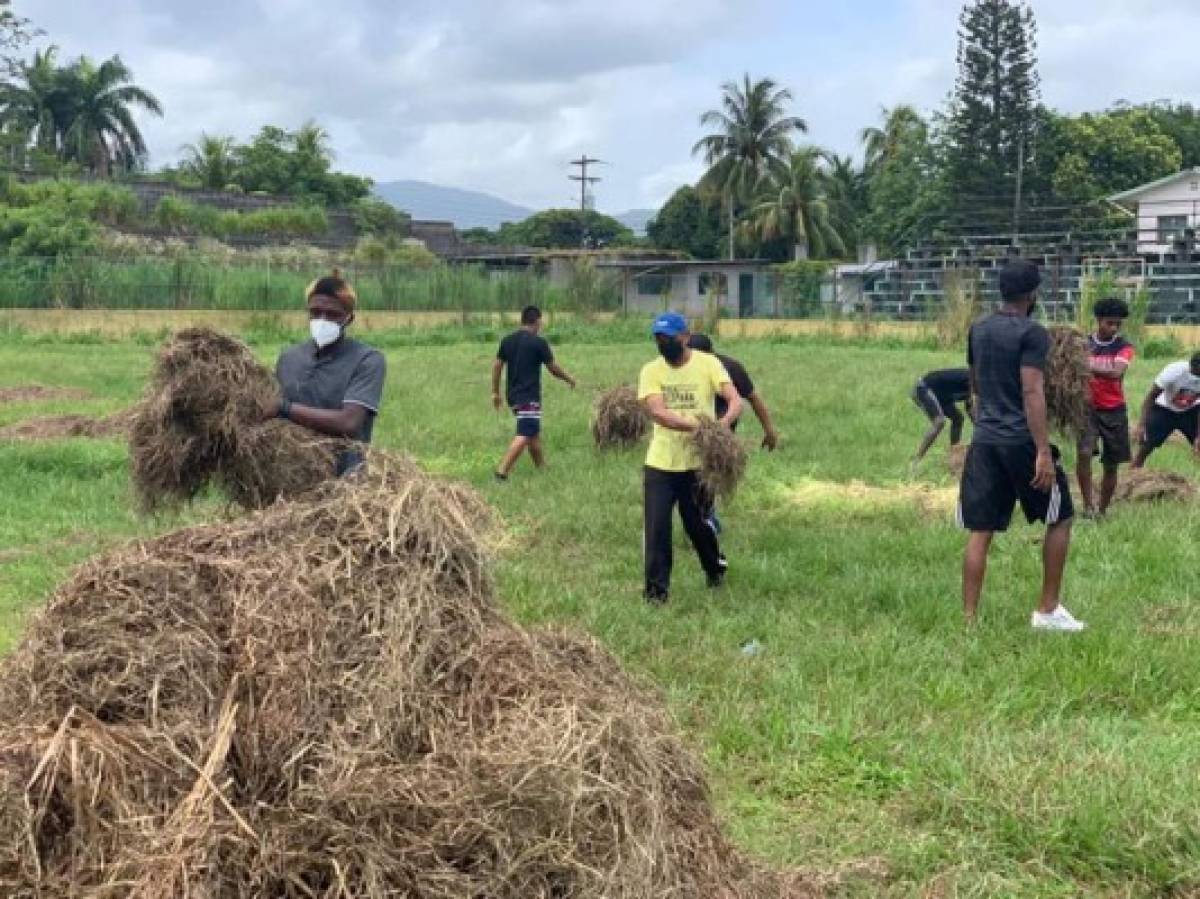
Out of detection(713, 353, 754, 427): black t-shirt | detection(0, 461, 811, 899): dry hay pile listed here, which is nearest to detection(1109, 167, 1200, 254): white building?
detection(713, 353, 754, 427): black t-shirt

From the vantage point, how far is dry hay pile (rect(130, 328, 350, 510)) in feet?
17.0

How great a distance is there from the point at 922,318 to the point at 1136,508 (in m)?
23.7

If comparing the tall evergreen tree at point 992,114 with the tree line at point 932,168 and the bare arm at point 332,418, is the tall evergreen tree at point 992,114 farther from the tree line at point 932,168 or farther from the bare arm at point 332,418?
the bare arm at point 332,418

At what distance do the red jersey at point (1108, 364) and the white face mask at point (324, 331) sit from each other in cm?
605

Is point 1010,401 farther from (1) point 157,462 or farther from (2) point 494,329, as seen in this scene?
(2) point 494,329

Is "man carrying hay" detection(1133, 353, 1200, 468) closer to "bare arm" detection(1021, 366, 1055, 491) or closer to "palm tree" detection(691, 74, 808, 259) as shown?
"bare arm" detection(1021, 366, 1055, 491)

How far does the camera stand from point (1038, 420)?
637 cm

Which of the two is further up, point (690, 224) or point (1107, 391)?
point (690, 224)

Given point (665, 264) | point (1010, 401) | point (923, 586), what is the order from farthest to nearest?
1. point (665, 264)
2. point (923, 586)
3. point (1010, 401)

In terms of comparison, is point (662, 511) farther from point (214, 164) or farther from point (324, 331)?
point (214, 164)

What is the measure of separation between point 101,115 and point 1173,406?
66.0 meters

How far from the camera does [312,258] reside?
4719 cm

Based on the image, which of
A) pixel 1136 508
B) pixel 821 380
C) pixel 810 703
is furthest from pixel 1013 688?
pixel 821 380

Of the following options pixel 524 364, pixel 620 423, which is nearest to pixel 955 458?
pixel 620 423
